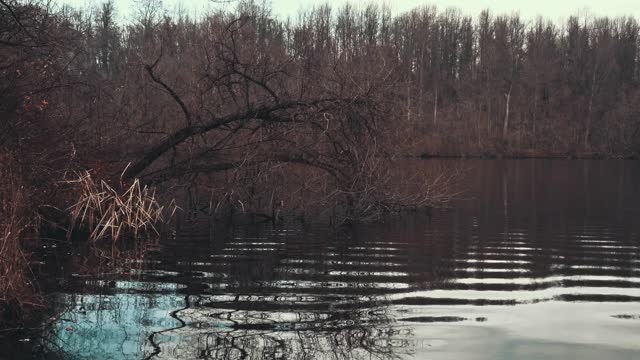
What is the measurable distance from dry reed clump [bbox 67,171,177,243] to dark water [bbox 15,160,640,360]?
942 mm

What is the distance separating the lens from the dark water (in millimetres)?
8273

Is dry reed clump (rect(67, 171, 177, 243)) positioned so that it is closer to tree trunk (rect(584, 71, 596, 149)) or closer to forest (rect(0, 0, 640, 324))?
forest (rect(0, 0, 640, 324))

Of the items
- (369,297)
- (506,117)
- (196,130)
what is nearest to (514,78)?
(506,117)

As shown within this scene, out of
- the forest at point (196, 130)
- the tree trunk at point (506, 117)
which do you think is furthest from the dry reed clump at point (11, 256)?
the tree trunk at point (506, 117)

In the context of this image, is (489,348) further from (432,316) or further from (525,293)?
(525,293)

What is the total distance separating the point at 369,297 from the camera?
10.9 meters

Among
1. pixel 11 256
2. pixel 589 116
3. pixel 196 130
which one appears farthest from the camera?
pixel 589 116

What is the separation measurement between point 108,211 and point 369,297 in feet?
24.8

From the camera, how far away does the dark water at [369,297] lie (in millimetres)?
8273

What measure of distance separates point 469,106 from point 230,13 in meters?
49.6

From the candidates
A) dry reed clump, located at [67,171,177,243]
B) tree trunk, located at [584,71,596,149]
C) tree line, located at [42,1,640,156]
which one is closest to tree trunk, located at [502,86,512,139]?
tree line, located at [42,1,640,156]

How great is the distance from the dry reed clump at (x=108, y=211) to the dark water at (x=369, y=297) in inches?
37.1

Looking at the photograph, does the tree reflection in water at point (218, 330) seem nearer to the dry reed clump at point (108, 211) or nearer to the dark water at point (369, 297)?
the dark water at point (369, 297)

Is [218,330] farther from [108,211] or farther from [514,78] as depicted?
[514,78]
